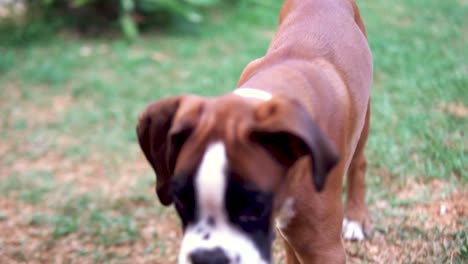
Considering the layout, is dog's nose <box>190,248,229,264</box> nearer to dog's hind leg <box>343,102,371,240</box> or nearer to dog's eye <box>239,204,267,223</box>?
dog's eye <box>239,204,267,223</box>

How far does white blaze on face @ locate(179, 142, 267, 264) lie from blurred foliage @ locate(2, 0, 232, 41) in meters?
6.30

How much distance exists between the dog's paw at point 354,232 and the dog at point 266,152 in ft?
2.30

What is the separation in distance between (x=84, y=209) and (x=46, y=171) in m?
0.84

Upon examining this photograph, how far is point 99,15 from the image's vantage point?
852 centimetres

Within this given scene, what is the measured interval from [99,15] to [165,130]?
6.64 metres

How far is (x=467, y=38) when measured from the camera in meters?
7.00

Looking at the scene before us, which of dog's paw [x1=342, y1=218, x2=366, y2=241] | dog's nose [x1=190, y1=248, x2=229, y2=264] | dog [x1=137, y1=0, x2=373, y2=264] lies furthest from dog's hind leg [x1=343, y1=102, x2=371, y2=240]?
dog's nose [x1=190, y1=248, x2=229, y2=264]

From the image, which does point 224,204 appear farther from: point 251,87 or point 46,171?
point 46,171

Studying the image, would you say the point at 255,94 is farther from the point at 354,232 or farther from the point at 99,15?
the point at 99,15

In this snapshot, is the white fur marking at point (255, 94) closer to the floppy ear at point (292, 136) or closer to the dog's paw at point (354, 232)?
the floppy ear at point (292, 136)

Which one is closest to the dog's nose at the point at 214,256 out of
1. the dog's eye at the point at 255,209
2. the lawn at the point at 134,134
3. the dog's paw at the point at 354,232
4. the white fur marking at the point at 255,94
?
the dog's eye at the point at 255,209

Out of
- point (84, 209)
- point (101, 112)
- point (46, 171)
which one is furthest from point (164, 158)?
point (101, 112)

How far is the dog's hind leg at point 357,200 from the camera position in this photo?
11.9ft

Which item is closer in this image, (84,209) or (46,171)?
(84,209)
